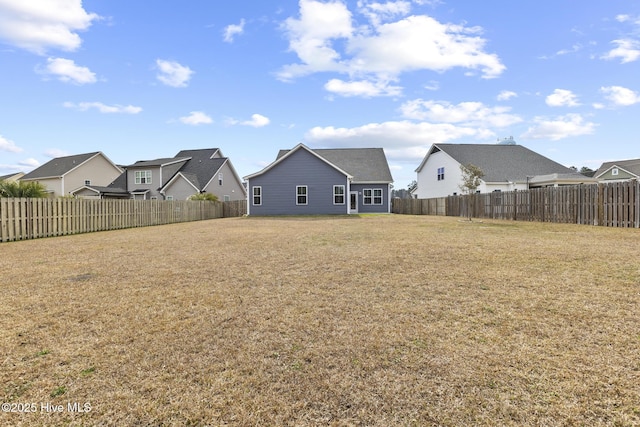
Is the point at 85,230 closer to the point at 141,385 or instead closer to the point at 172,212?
the point at 172,212

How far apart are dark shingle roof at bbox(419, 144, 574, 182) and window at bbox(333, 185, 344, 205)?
42.1 ft

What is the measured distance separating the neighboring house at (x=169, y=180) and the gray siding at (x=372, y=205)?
51.8 feet

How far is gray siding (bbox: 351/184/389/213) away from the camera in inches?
1164

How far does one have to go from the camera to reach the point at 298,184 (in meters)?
26.0

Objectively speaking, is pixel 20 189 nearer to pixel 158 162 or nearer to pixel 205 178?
pixel 205 178

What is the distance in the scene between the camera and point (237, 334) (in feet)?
10.6

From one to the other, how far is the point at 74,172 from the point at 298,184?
94.1 feet

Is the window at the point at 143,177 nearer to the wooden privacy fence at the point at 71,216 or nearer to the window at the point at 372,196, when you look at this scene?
the wooden privacy fence at the point at 71,216

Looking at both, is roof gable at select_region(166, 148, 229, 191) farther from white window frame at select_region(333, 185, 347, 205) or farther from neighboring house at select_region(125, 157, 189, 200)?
white window frame at select_region(333, 185, 347, 205)

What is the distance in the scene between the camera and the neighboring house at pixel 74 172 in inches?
1437

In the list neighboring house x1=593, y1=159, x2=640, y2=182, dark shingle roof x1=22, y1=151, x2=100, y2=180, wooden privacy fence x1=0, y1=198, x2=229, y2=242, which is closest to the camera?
wooden privacy fence x1=0, y1=198, x2=229, y2=242

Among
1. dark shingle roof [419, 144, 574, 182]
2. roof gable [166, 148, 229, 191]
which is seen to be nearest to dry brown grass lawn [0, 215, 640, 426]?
dark shingle roof [419, 144, 574, 182]

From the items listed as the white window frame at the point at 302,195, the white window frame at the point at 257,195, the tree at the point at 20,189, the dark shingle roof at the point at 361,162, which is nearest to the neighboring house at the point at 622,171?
the dark shingle roof at the point at 361,162

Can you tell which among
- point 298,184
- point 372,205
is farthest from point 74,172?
point 372,205
